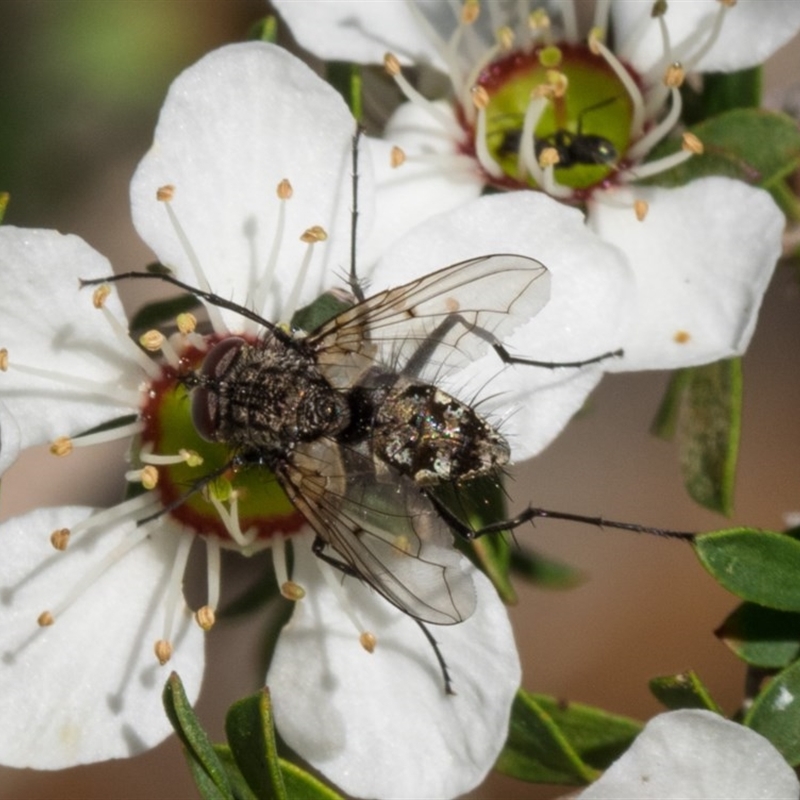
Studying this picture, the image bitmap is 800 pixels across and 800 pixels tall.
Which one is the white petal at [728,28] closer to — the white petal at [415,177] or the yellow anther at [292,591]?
the white petal at [415,177]

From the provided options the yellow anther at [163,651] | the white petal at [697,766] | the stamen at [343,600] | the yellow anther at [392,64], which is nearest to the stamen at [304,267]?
the yellow anther at [392,64]

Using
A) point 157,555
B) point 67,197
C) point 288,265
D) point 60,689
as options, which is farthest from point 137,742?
point 67,197

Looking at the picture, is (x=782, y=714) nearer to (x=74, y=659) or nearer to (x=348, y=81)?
(x=74, y=659)

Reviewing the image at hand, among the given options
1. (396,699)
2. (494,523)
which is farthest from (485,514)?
(396,699)

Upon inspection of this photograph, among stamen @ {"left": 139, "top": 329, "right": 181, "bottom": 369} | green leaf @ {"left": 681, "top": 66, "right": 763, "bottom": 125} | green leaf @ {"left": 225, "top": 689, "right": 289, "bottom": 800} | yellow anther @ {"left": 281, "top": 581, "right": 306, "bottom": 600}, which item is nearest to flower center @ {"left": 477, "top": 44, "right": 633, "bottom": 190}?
green leaf @ {"left": 681, "top": 66, "right": 763, "bottom": 125}

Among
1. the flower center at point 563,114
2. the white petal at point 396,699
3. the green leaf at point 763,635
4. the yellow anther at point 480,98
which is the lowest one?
the white petal at point 396,699
